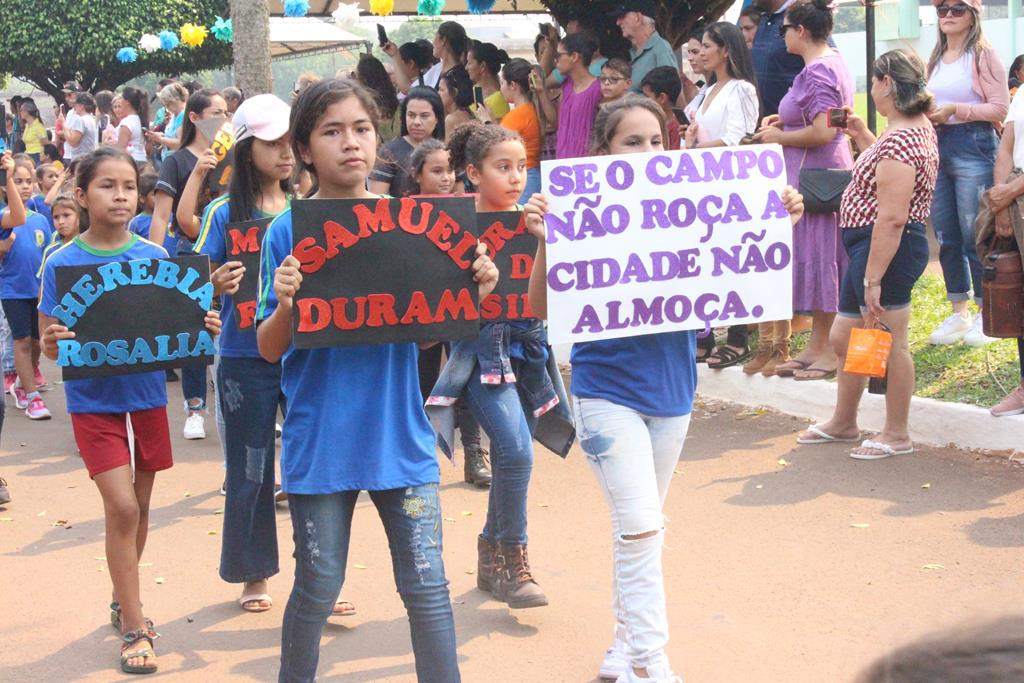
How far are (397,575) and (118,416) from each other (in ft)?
5.84

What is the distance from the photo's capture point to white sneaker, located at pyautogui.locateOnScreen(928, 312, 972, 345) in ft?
28.7

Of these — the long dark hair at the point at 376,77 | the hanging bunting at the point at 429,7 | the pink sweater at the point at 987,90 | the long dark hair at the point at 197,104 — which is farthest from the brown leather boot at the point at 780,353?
the hanging bunting at the point at 429,7

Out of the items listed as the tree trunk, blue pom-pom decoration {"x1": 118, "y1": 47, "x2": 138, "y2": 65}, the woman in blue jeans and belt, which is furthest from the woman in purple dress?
blue pom-pom decoration {"x1": 118, "y1": 47, "x2": 138, "y2": 65}

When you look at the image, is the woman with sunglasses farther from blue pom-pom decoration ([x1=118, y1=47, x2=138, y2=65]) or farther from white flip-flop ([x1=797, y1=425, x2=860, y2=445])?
blue pom-pom decoration ([x1=118, y1=47, x2=138, y2=65])

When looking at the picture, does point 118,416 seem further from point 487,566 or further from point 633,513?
point 633,513

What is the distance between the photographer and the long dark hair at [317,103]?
151 inches

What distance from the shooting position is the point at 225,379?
546 centimetres

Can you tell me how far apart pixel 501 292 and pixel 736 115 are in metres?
4.16

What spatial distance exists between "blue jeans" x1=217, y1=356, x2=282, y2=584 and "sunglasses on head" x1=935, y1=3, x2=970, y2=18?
5364 mm

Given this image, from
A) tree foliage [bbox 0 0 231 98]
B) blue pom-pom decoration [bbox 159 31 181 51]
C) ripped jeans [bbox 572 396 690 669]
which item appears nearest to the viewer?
ripped jeans [bbox 572 396 690 669]

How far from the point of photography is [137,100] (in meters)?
17.6

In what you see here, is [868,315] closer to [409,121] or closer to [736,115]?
[736,115]

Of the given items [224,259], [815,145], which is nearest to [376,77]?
[815,145]

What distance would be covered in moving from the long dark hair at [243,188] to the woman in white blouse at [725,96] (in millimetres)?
4314
